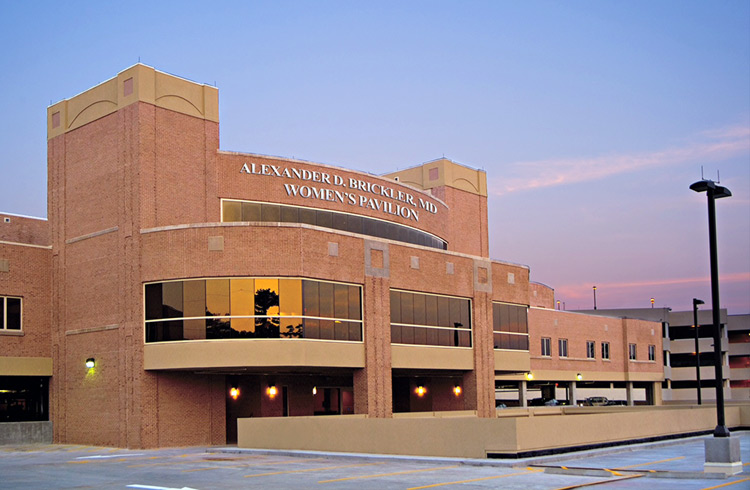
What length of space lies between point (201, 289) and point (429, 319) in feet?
38.9

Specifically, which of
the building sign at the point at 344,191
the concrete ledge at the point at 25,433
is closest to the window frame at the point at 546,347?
the building sign at the point at 344,191

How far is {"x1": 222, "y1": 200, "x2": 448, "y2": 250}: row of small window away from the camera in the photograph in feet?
127

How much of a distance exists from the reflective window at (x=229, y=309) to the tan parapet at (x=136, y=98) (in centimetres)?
789

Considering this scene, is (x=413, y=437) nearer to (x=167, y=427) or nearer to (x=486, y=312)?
(x=167, y=427)

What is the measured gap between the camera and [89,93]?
3812cm

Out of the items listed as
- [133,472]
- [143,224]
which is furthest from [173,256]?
[133,472]

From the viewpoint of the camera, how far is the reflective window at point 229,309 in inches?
1337

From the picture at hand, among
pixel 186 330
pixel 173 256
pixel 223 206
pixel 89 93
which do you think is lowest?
pixel 186 330

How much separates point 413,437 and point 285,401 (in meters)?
15.6

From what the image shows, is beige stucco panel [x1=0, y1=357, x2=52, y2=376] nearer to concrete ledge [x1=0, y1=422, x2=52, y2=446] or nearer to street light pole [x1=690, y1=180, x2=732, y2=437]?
concrete ledge [x1=0, y1=422, x2=52, y2=446]

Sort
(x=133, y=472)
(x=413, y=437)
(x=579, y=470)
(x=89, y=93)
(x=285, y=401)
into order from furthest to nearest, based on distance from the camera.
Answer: (x=285, y=401)
(x=89, y=93)
(x=413, y=437)
(x=133, y=472)
(x=579, y=470)

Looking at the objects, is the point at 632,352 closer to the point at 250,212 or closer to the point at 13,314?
the point at 250,212

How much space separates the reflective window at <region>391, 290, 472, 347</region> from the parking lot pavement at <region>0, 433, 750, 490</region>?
1145 cm

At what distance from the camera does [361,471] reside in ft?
74.9
